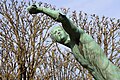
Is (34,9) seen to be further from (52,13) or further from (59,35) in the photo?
(59,35)

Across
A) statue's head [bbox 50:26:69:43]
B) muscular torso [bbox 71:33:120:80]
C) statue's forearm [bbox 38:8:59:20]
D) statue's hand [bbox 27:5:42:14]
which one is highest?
statue's hand [bbox 27:5:42:14]

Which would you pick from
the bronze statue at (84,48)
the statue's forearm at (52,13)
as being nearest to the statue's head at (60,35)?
the bronze statue at (84,48)

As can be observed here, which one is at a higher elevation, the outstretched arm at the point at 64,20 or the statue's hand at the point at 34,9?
the statue's hand at the point at 34,9

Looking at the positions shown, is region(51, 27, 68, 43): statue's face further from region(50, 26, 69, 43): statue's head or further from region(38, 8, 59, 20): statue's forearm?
region(38, 8, 59, 20): statue's forearm

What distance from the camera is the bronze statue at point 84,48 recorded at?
2.27m

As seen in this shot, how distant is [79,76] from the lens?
13.8 metres

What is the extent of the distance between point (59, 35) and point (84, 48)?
0.21 meters

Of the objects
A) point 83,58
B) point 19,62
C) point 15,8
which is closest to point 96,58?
point 83,58

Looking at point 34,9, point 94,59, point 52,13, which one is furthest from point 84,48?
point 34,9

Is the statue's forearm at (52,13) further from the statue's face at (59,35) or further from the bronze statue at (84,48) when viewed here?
the statue's face at (59,35)

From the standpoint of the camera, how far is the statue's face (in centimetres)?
243

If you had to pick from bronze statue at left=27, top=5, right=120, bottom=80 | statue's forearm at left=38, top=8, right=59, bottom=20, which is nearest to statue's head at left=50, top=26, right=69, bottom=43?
bronze statue at left=27, top=5, right=120, bottom=80

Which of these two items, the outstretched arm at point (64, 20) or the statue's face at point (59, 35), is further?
the statue's face at point (59, 35)

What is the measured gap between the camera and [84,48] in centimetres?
235
